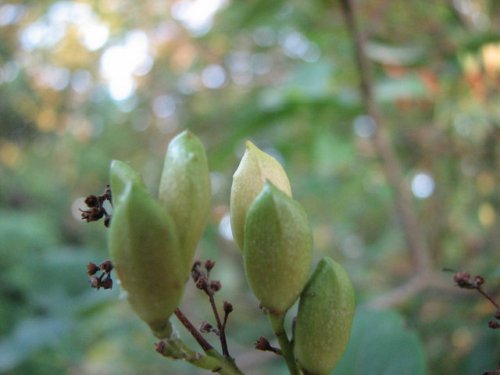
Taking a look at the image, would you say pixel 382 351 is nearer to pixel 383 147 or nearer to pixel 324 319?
pixel 324 319

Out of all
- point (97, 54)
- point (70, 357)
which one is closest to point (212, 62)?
point (97, 54)

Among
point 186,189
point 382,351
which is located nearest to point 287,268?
point 186,189

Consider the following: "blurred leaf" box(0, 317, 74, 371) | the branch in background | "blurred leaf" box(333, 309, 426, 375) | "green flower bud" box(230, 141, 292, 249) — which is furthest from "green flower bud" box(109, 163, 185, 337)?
"blurred leaf" box(0, 317, 74, 371)

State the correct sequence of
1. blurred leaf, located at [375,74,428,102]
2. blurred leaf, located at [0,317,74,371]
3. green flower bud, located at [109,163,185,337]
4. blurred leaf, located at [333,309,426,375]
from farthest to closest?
blurred leaf, located at [375,74,428,102], blurred leaf, located at [0,317,74,371], blurred leaf, located at [333,309,426,375], green flower bud, located at [109,163,185,337]

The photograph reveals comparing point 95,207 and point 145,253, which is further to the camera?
point 95,207

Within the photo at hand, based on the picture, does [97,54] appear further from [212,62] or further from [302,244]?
[302,244]

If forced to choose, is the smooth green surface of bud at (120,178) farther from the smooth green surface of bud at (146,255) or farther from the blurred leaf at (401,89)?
the blurred leaf at (401,89)

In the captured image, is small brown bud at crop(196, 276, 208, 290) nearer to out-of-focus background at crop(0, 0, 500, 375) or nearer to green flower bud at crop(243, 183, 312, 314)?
green flower bud at crop(243, 183, 312, 314)
